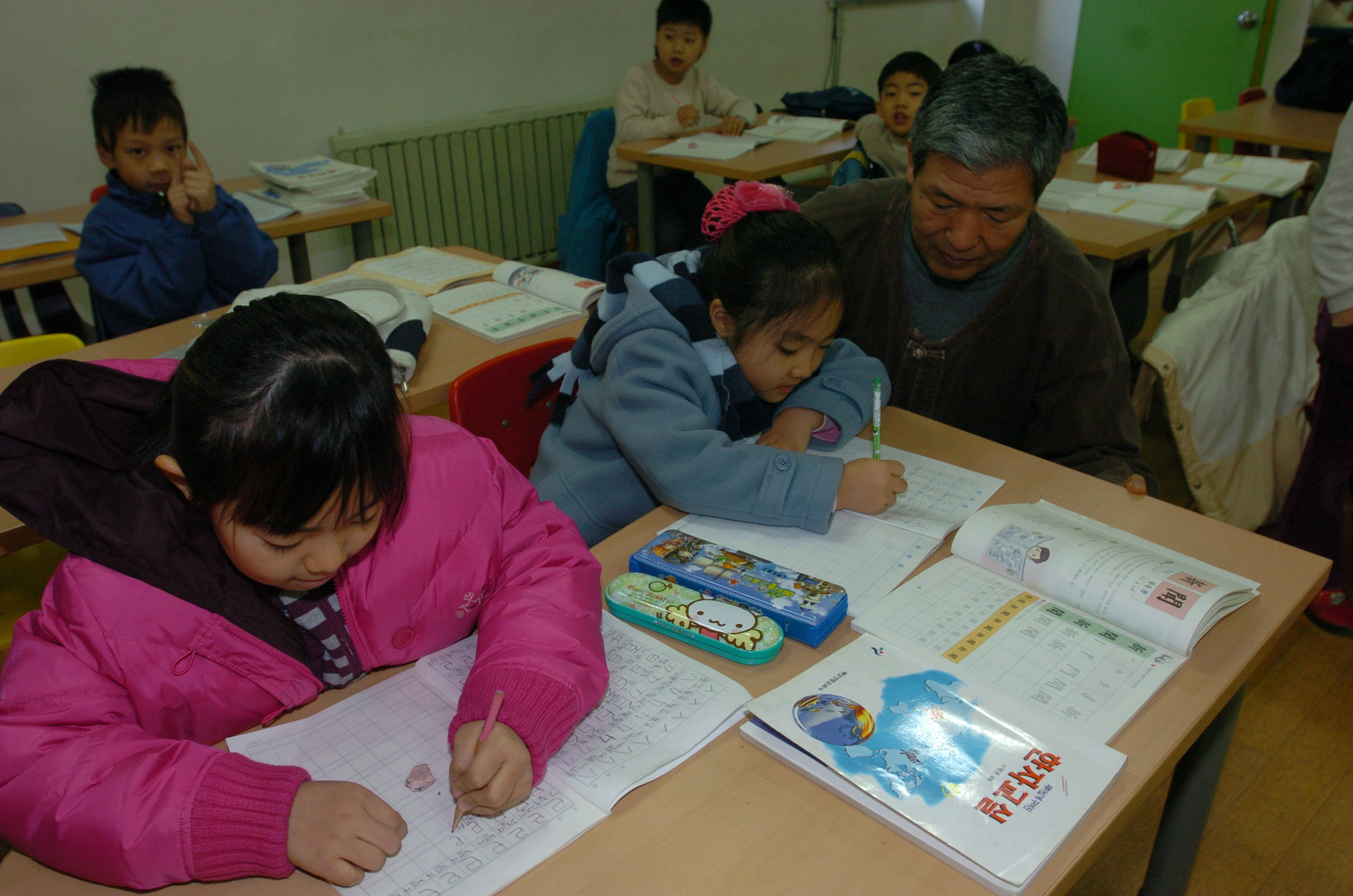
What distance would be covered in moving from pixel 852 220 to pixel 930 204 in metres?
0.26

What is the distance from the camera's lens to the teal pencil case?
35.3 inches

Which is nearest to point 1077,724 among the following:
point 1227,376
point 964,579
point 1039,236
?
point 964,579

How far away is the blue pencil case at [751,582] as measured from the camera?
3.02 feet

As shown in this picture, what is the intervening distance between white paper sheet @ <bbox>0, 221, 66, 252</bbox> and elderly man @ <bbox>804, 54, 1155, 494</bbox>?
211 centimetres

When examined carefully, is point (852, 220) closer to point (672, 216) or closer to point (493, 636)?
point (493, 636)

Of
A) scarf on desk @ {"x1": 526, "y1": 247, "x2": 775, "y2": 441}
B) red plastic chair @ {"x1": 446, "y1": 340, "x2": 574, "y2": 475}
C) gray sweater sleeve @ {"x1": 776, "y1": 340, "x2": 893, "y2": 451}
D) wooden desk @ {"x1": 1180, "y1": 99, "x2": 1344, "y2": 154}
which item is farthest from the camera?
wooden desk @ {"x1": 1180, "y1": 99, "x2": 1344, "y2": 154}

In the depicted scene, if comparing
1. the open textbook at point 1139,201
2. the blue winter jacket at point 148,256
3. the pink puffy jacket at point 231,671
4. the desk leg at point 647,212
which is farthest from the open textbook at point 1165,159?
the pink puffy jacket at point 231,671

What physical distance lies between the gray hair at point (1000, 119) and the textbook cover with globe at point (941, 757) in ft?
2.68

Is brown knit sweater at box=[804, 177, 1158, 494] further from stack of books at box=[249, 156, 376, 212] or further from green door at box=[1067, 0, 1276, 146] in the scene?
green door at box=[1067, 0, 1276, 146]

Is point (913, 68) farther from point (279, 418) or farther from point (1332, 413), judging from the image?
point (279, 418)

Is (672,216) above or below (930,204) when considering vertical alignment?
below

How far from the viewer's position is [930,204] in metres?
1.43

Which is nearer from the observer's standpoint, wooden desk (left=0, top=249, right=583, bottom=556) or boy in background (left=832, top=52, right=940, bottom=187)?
wooden desk (left=0, top=249, right=583, bottom=556)

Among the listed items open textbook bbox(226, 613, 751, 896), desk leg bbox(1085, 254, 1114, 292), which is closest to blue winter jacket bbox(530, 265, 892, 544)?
open textbook bbox(226, 613, 751, 896)
